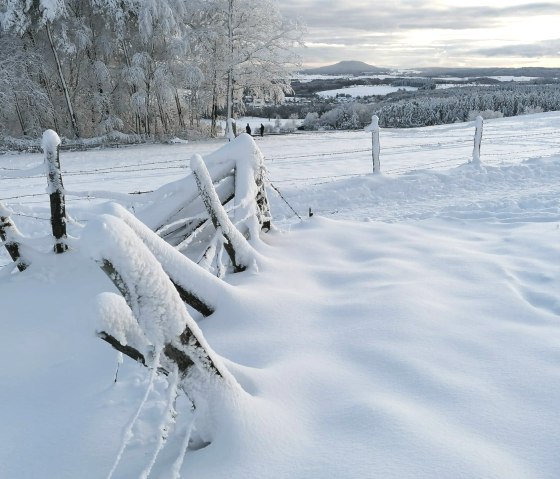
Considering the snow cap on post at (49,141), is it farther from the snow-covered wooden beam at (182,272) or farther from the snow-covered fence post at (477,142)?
the snow-covered fence post at (477,142)

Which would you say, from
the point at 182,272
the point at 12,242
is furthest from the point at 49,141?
the point at 182,272

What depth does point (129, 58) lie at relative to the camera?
2394cm

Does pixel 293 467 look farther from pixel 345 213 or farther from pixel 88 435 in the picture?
pixel 345 213

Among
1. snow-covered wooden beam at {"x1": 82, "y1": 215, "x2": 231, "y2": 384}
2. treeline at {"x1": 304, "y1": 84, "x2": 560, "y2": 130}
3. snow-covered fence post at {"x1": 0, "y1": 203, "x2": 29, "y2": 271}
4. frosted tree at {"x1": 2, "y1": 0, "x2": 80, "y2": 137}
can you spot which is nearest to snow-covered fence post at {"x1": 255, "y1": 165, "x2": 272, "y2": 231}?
snow-covered fence post at {"x1": 0, "y1": 203, "x2": 29, "y2": 271}

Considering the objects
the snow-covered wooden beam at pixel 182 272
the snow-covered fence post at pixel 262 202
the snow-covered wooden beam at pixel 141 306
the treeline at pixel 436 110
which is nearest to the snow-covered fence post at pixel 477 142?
the snow-covered fence post at pixel 262 202

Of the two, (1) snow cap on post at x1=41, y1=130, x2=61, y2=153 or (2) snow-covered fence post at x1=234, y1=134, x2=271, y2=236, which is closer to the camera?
(1) snow cap on post at x1=41, y1=130, x2=61, y2=153

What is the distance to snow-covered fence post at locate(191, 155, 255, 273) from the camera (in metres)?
3.73

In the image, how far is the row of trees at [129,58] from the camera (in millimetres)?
21359

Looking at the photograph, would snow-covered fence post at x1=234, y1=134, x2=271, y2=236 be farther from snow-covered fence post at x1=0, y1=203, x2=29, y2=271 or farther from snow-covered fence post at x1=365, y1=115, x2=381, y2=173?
snow-covered fence post at x1=365, y1=115, x2=381, y2=173

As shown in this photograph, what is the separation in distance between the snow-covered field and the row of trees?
19026 millimetres

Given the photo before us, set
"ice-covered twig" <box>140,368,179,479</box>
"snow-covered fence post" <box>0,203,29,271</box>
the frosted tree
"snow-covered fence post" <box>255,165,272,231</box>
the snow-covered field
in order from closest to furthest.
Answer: "ice-covered twig" <box>140,368,179,479</box> → the snow-covered field → "snow-covered fence post" <box>0,203,29,271</box> → "snow-covered fence post" <box>255,165,272,231</box> → the frosted tree

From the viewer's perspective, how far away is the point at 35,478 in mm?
1917

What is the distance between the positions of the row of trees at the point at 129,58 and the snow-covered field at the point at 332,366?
19026 millimetres

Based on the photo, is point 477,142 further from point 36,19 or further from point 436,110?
point 436,110
